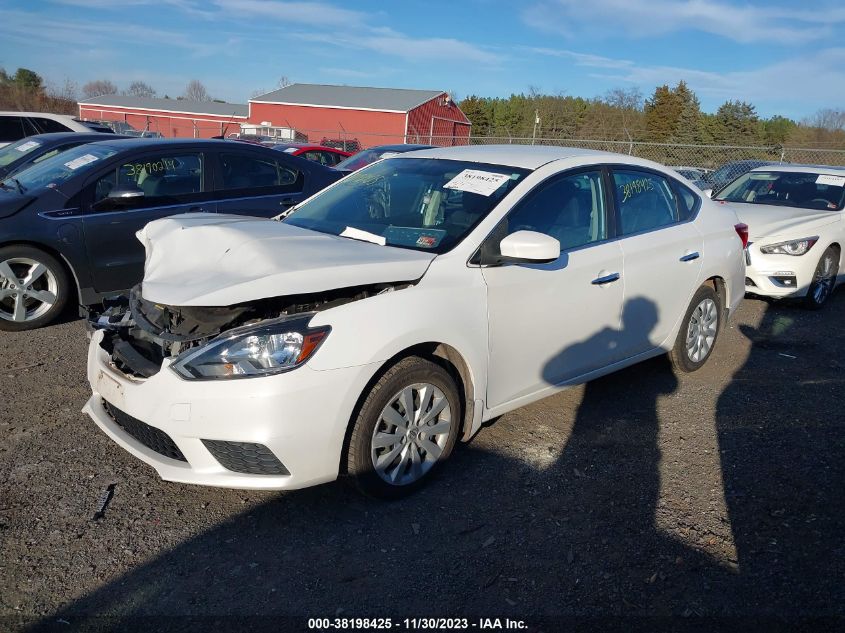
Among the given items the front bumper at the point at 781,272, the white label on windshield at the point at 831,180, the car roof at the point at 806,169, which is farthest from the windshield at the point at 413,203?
the car roof at the point at 806,169

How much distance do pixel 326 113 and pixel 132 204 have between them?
42142 millimetres

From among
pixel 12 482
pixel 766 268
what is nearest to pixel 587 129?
pixel 766 268

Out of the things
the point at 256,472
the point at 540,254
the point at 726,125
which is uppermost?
the point at 726,125

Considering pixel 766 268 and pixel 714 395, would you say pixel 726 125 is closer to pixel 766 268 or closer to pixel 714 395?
pixel 766 268

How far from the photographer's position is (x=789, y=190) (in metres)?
8.83

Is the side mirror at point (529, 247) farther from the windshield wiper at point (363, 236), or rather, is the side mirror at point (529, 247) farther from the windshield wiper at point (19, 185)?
the windshield wiper at point (19, 185)

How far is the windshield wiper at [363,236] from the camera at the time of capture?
379 cm

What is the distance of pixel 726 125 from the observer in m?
41.2

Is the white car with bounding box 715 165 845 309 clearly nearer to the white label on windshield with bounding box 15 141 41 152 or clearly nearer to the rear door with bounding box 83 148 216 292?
the rear door with bounding box 83 148 216 292

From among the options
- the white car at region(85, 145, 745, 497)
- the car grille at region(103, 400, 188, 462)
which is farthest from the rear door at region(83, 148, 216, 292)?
the car grille at region(103, 400, 188, 462)

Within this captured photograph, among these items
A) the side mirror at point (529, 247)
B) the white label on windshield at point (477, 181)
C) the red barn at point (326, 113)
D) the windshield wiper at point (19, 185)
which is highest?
the red barn at point (326, 113)

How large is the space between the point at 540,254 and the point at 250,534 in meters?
1.87

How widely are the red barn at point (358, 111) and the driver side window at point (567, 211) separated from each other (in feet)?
128

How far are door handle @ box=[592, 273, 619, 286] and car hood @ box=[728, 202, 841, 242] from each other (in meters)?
4.17
